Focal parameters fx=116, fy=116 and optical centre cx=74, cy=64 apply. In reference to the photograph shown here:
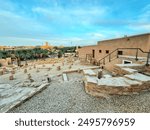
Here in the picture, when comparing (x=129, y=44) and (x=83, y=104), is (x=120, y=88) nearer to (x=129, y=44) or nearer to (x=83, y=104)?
(x=83, y=104)

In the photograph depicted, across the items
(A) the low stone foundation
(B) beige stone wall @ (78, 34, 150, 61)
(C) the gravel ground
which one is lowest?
(C) the gravel ground

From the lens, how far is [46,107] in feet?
11.5

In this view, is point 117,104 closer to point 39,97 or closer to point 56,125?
point 56,125

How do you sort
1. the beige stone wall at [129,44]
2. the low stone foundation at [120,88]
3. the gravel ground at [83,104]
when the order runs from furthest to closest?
the beige stone wall at [129,44] → the low stone foundation at [120,88] → the gravel ground at [83,104]

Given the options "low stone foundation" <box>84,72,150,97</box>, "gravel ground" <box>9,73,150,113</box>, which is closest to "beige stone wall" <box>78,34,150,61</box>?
A: "low stone foundation" <box>84,72,150,97</box>

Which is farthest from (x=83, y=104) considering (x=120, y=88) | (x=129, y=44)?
(x=129, y=44)

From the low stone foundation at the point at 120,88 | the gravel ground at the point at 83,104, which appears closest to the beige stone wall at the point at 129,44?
the low stone foundation at the point at 120,88

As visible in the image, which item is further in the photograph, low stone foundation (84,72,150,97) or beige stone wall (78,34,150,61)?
beige stone wall (78,34,150,61)

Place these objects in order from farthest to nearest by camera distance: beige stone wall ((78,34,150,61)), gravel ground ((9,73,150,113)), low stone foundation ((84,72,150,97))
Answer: beige stone wall ((78,34,150,61)), low stone foundation ((84,72,150,97)), gravel ground ((9,73,150,113))

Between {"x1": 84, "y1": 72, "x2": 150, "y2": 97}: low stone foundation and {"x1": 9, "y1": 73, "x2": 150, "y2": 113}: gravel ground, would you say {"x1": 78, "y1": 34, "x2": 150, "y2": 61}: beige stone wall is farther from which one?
{"x1": 9, "y1": 73, "x2": 150, "y2": 113}: gravel ground

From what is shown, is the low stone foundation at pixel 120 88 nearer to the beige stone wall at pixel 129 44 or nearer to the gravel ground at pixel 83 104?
the gravel ground at pixel 83 104

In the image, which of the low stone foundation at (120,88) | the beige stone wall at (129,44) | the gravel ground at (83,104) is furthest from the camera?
the beige stone wall at (129,44)

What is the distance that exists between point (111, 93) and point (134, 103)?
0.69m

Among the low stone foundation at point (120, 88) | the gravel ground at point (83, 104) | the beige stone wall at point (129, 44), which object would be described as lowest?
the gravel ground at point (83, 104)
